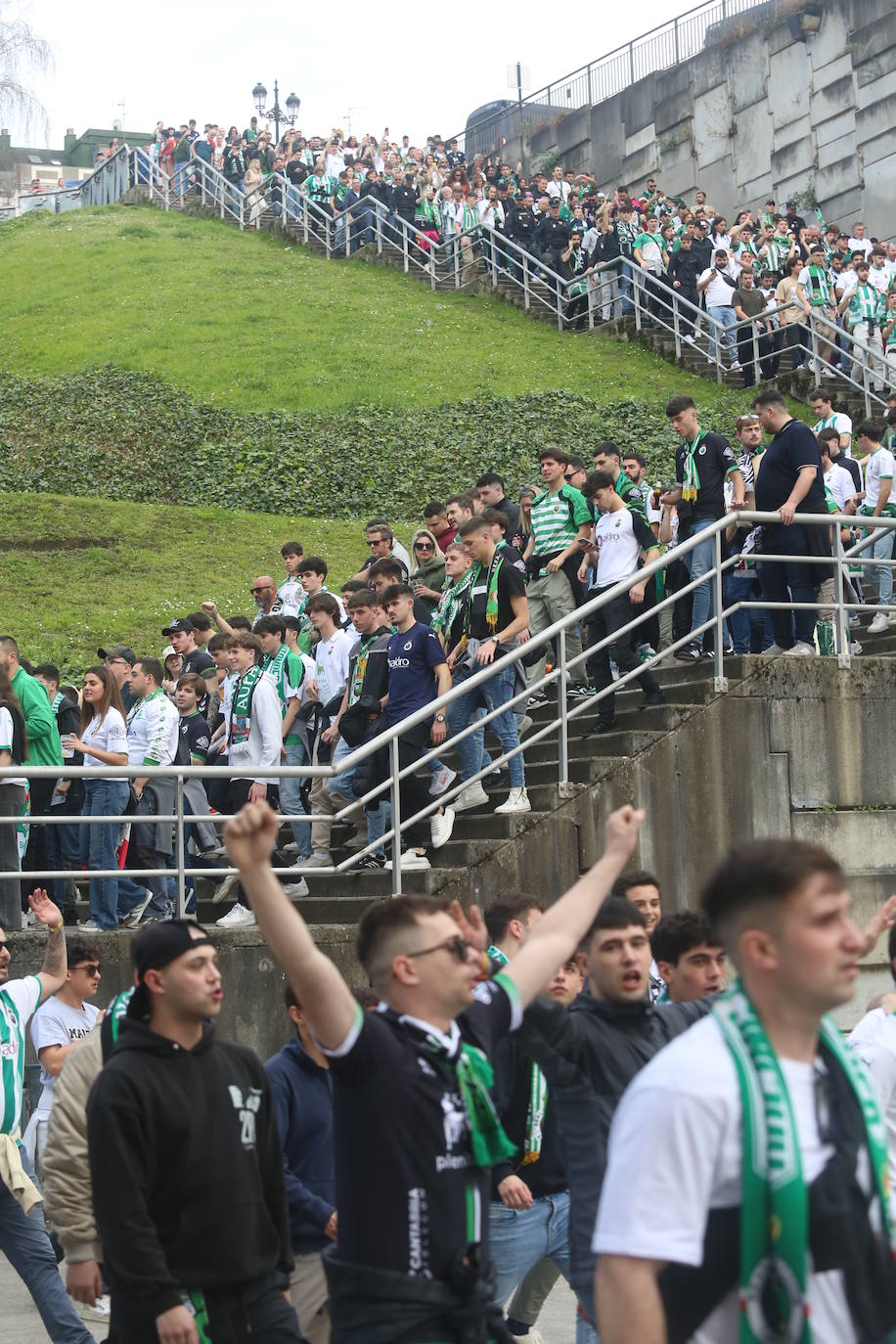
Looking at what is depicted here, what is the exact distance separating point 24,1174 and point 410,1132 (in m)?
3.28

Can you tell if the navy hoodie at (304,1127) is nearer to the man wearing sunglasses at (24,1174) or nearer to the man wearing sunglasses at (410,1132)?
the man wearing sunglasses at (24,1174)

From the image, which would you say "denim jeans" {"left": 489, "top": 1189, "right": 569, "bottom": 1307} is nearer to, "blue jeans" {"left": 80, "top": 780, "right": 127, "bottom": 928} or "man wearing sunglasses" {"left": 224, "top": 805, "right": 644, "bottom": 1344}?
"man wearing sunglasses" {"left": 224, "top": 805, "right": 644, "bottom": 1344}

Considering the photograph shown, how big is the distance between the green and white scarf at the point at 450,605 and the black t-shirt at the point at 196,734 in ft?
6.36

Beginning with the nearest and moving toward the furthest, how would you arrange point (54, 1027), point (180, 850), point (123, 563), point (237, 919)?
1. point (54, 1027)
2. point (180, 850)
3. point (237, 919)
4. point (123, 563)

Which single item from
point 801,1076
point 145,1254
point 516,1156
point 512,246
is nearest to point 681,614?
point 516,1156

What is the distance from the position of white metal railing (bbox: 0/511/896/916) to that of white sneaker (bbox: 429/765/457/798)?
6.2 inches

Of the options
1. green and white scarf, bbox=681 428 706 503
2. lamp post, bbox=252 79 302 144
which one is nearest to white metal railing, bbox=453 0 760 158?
lamp post, bbox=252 79 302 144

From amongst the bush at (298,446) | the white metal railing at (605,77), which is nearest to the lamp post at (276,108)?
the white metal railing at (605,77)

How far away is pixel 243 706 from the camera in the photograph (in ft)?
36.5

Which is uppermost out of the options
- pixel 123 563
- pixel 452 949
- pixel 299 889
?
pixel 123 563

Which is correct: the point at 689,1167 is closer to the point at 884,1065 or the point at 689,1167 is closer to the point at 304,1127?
the point at 884,1065

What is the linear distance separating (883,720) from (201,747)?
4.72m

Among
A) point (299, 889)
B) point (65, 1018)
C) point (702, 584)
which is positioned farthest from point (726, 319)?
point (65, 1018)

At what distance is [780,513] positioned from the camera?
11.1 m
